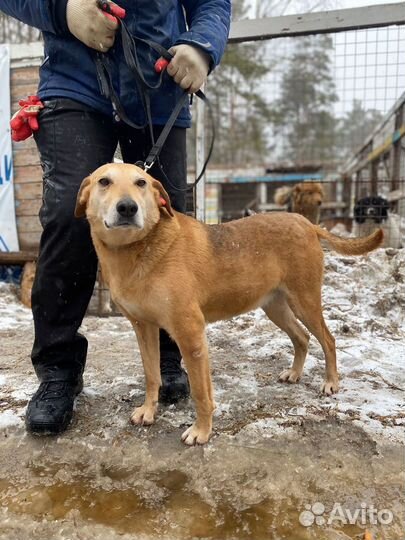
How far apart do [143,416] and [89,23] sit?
199 centimetres

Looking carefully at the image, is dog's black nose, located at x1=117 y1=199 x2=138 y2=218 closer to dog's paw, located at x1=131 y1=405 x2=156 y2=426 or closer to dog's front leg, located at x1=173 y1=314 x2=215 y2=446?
dog's front leg, located at x1=173 y1=314 x2=215 y2=446

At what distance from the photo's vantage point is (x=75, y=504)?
1.75m

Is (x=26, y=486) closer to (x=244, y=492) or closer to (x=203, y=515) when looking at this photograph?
(x=203, y=515)

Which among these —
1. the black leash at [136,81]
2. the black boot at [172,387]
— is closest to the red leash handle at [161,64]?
the black leash at [136,81]

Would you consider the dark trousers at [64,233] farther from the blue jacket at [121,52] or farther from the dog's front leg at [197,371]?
the dog's front leg at [197,371]

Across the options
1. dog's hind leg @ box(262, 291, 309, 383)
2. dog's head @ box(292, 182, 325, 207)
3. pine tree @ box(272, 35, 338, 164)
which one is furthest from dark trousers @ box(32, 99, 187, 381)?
pine tree @ box(272, 35, 338, 164)

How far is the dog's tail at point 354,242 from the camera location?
9.37ft

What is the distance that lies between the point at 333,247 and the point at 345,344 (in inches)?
38.3

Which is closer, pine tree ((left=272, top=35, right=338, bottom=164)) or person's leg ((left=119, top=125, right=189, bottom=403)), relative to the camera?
person's leg ((left=119, top=125, right=189, bottom=403))

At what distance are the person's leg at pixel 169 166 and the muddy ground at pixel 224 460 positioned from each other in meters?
0.12

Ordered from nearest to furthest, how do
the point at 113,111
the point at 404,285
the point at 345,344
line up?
the point at 113,111 < the point at 345,344 < the point at 404,285

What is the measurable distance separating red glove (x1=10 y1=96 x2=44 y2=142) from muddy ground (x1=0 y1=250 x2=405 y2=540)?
1532 millimetres

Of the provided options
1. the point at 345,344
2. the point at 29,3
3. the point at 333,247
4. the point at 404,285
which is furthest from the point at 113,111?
the point at 404,285

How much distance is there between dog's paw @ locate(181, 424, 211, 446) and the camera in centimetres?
216
